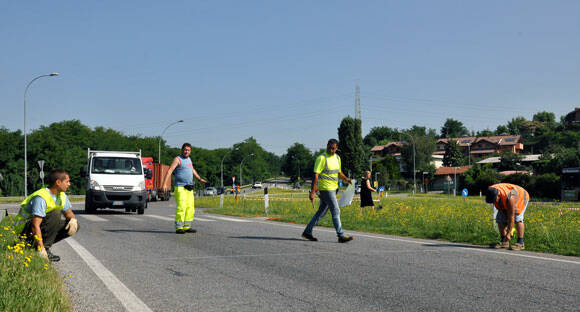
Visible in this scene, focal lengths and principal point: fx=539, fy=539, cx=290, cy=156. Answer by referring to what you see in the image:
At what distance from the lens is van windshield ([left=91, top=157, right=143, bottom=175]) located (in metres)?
19.7

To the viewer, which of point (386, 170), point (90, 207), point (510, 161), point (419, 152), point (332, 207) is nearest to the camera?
point (332, 207)

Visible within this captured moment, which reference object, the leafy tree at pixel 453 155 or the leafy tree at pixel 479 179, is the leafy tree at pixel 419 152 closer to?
the leafy tree at pixel 453 155

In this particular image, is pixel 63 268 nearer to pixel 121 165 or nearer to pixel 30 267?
pixel 30 267

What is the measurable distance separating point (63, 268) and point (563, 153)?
62.0m

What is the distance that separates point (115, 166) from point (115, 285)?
14967mm

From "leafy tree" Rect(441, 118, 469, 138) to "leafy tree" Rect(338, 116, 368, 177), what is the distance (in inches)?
2959

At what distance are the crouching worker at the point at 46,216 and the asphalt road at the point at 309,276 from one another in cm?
42

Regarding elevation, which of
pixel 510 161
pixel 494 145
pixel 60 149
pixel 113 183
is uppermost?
pixel 494 145

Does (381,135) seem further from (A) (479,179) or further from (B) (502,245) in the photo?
(B) (502,245)

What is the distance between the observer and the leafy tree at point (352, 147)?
99375 millimetres

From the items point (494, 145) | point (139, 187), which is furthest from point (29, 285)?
point (494, 145)

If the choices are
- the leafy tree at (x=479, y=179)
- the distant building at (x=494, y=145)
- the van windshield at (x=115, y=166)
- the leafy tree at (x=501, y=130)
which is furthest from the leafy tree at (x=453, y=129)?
the van windshield at (x=115, y=166)

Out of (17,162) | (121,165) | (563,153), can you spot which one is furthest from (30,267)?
(17,162)

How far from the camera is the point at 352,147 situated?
3930 inches
